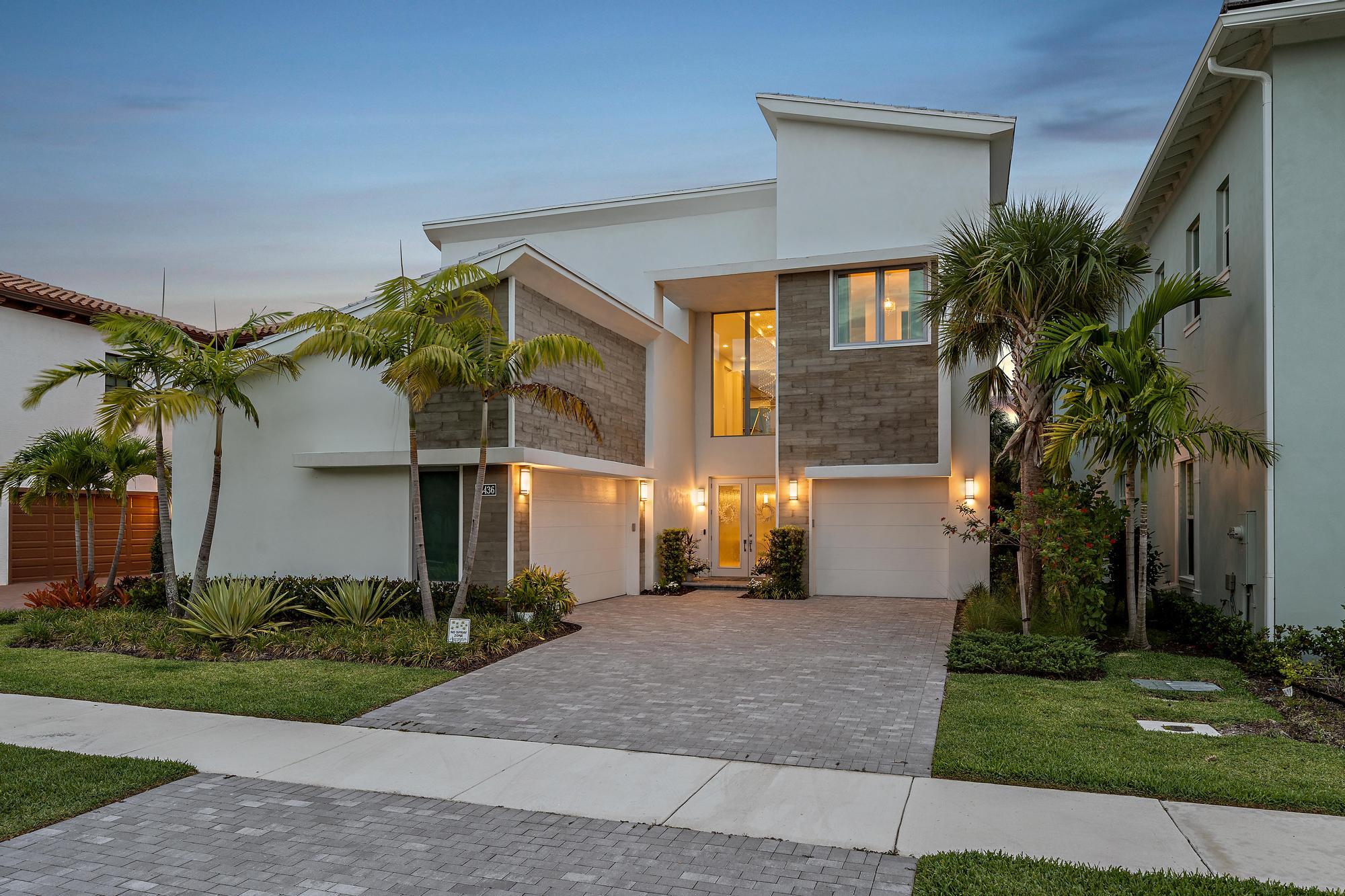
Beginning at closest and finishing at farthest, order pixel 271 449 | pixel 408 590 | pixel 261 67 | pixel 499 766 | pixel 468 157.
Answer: pixel 499 766
pixel 408 590
pixel 271 449
pixel 261 67
pixel 468 157

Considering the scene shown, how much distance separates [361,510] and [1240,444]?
11.9 m

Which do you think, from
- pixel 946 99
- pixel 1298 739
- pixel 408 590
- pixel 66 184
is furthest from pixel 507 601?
pixel 946 99

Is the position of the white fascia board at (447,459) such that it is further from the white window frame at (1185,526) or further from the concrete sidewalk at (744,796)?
the white window frame at (1185,526)

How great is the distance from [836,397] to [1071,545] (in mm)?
5964

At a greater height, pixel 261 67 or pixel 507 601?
pixel 261 67

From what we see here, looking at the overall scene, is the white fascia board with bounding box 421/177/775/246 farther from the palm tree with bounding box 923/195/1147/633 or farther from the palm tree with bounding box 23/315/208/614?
the palm tree with bounding box 23/315/208/614

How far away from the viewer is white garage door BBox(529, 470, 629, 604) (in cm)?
1364

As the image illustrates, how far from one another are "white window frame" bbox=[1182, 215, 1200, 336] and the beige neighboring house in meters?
21.3

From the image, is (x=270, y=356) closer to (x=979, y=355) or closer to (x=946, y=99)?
(x=979, y=355)

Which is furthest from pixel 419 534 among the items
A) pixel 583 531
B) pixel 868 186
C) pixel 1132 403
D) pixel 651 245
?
pixel 868 186

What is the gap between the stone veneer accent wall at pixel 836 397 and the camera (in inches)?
603

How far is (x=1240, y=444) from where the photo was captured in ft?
29.6

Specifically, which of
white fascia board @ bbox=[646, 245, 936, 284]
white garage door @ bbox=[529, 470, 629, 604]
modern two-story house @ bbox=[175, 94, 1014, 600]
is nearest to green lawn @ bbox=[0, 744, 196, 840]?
modern two-story house @ bbox=[175, 94, 1014, 600]

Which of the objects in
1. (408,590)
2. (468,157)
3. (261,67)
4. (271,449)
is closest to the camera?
(408,590)
